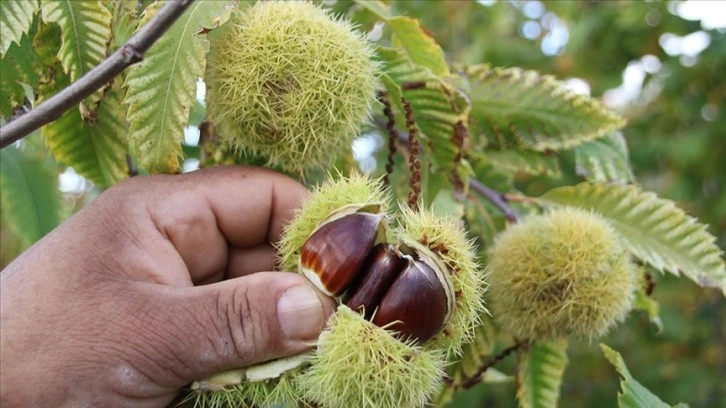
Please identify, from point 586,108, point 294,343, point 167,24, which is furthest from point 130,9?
point 586,108

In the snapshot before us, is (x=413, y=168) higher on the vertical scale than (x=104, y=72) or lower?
lower

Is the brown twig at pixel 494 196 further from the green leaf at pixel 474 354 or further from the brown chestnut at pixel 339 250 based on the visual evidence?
the brown chestnut at pixel 339 250

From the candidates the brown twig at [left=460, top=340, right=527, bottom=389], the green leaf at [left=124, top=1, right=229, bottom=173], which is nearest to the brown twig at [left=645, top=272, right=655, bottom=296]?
the brown twig at [left=460, top=340, right=527, bottom=389]

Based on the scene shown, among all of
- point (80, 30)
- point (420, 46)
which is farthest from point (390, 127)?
point (80, 30)

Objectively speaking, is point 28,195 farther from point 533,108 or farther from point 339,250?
point 533,108

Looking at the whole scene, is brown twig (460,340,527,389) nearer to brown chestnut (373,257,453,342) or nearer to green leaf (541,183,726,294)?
green leaf (541,183,726,294)

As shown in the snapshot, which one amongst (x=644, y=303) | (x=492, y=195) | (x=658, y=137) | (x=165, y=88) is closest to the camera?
(x=165, y=88)

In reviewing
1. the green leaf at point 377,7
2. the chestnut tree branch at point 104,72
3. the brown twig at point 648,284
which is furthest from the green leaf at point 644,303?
the chestnut tree branch at point 104,72
